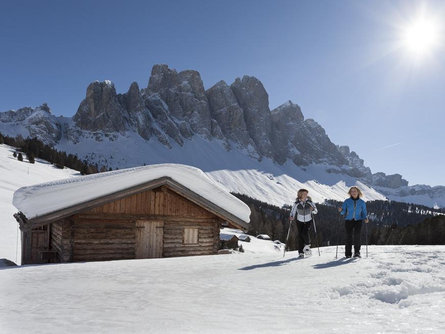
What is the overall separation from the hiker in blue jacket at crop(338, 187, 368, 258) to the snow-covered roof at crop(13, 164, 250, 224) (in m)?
6.14

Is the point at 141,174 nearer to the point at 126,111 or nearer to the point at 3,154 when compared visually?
the point at 3,154

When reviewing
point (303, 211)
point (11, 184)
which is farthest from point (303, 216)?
point (11, 184)

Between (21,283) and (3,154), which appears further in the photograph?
(3,154)

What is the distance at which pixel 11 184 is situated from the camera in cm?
3331

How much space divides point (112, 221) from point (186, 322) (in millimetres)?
9537

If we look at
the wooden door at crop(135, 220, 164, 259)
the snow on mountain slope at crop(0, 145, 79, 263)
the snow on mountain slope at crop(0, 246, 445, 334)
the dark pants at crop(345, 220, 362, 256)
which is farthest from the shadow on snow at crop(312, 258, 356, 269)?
the snow on mountain slope at crop(0, 145, 79, 263)

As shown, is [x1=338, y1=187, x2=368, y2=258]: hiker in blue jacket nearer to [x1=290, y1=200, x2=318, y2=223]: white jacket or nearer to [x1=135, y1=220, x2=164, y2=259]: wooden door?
[x1=290, y1=200, x2=318, y2=223]: white jacket

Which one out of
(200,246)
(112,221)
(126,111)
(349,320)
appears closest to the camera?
(349,320)

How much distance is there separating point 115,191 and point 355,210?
826cm

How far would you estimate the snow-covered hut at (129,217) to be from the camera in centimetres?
1191

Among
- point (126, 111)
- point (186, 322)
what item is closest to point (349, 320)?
point (186, 322)

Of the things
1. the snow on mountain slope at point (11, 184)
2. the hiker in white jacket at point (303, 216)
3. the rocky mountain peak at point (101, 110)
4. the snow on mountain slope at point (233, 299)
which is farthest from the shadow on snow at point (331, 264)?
the rocky mountain peak at point (101, 110)

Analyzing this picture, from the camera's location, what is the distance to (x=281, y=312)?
4.39 metres

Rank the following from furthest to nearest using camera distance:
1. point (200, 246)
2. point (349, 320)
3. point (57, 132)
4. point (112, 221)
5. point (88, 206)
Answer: point (57, 132)
point (200, 246)
point (112, 221)
point (88, 206)
point (349, 320)
